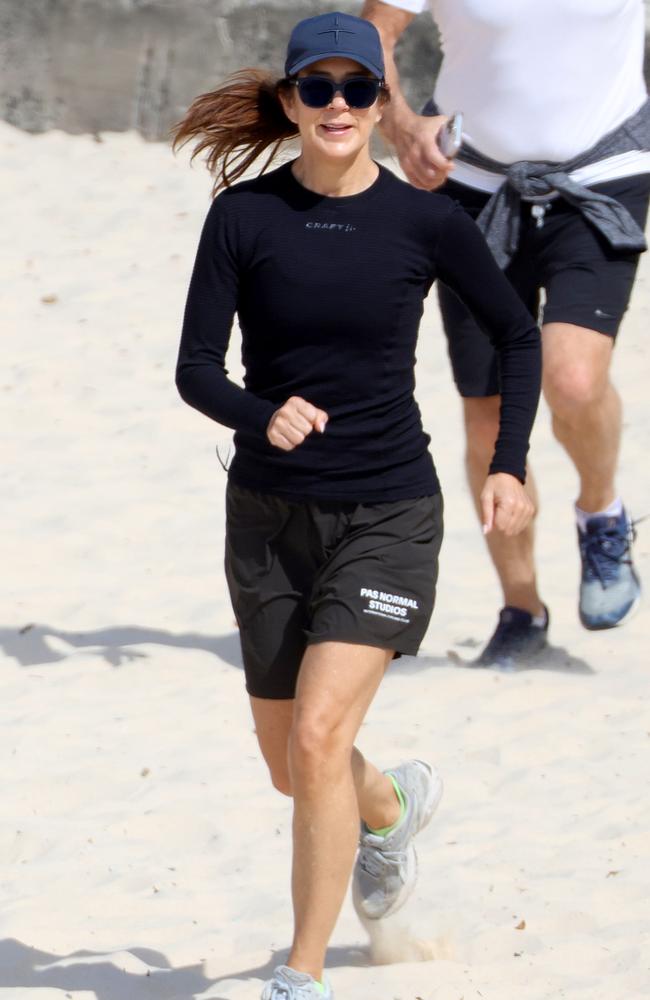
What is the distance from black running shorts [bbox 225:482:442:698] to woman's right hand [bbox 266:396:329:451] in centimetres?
25

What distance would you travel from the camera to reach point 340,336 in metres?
3.01

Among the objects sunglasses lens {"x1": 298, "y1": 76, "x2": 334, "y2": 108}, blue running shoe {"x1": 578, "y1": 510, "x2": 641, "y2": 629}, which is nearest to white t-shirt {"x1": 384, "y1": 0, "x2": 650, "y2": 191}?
blue running shoe {"x1": 578, "y1": 510, "x2": 641, "y2": 629}

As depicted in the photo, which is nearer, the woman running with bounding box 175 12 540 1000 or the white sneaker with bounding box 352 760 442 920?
the woman running with bounding box 175 12 540 1000

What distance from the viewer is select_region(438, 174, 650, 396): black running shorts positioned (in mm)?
4633

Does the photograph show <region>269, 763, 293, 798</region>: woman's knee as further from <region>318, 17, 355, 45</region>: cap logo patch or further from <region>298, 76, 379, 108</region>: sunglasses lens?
<region>318, 17, 355, 45</region>: cap logo patch

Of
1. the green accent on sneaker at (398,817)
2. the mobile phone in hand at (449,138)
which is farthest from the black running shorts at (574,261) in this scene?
the green accent on sneaker at (398,817)

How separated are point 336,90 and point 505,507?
2.57ft

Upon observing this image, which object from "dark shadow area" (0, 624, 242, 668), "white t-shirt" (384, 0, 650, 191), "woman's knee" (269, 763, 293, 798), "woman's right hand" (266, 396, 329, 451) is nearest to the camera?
"woman's right hand" (266, 396, 329, 451)

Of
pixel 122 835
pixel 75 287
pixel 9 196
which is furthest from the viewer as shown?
pixel 9 196

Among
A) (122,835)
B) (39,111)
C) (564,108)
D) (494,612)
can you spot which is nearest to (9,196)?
(39,111)

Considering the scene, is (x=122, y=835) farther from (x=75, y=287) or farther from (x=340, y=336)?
(x=75, y=287)

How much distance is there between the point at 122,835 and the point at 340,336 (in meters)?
1.58

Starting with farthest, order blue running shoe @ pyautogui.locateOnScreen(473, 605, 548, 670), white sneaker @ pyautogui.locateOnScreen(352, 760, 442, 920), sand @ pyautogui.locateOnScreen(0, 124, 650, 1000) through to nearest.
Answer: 1. blue running shoe @ pyautogui.locateOnScreen(473, 605, 548, 670)
2. sand @ pyautogui.locateOnScreen(0, 124, 650, 1000)
3. white sneaker @ pyautogui.locateOnScreen(352, 760, 442, 920)

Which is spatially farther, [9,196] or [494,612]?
[9,196]
